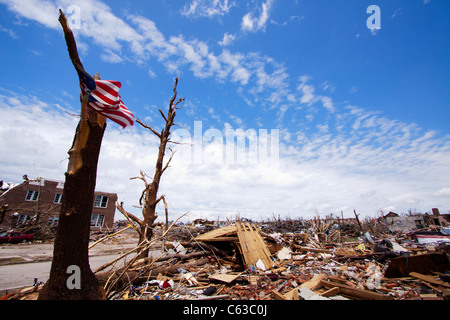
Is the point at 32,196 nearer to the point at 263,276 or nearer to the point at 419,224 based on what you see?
the point at 263,276

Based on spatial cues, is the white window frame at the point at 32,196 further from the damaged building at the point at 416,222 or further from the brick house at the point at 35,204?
the damaged building at the point at 416,222

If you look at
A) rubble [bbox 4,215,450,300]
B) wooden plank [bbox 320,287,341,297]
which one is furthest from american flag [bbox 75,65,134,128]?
wooden plank [bbox 320,287,341,297]

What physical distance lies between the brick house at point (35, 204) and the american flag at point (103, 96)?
2351 centimetres

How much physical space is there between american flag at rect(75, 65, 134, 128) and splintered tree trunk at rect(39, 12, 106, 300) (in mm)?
220

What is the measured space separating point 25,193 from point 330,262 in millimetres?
35478

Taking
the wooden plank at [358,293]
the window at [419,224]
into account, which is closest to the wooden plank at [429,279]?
the wooden plank at [358,293]

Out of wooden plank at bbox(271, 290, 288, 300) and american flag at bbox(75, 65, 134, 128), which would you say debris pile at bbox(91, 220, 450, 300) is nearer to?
wooden plank at bbox(271, 290, 288, 300)

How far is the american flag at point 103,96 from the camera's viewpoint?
2.65m

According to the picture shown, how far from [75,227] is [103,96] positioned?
5.82ft
